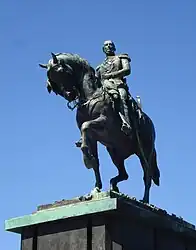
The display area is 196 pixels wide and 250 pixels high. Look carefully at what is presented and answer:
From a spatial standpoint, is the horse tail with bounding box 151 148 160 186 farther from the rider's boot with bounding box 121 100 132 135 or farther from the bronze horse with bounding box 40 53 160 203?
the rider's boot with bounding box 121 100 132 135

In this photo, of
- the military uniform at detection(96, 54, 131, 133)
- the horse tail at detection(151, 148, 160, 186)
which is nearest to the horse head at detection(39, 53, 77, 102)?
the military uniform at detection(96, 54, 131, 133)

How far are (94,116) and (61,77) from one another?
0.93 metres

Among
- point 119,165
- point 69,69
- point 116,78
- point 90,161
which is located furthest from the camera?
point 116,78

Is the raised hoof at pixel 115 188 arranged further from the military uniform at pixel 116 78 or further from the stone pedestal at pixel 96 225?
the military uniform at pixel 116 78

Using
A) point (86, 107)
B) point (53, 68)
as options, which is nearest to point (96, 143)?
point (86, 107)

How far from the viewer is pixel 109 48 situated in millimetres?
15469

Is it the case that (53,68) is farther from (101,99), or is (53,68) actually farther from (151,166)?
(151,166)

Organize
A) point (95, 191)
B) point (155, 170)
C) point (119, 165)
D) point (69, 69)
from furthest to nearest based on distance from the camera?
point (155, 170), point (119, 165), point (69, 69), point (95, 191)

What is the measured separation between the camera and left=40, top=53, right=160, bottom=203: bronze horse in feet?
46.1

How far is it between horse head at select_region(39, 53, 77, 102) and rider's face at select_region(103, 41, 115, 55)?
4.39ft

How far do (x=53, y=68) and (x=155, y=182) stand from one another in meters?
3.12

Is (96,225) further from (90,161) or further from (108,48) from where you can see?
(108,48)

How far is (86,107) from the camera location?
1425 centimetres

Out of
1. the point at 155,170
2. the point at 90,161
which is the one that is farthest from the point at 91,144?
the point at 155,170
